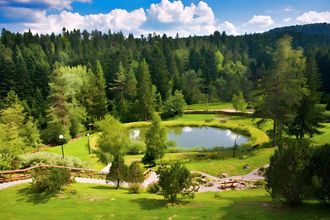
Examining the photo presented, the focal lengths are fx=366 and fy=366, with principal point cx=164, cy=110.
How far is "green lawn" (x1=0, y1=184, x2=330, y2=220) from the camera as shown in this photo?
16.9m

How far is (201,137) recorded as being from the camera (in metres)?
60.5

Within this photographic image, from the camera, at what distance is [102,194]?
21328 millimetres

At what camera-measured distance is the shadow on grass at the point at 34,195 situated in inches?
790

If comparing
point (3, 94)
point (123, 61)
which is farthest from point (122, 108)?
point (3, 94)

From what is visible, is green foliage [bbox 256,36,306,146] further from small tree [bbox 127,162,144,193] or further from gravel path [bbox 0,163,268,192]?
small tree [bbox 127,162,144,193]

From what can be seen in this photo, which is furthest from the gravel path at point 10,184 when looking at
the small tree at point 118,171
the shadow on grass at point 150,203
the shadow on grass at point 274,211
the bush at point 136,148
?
the bush at point 136,148

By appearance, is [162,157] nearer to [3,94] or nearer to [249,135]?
[249,135]

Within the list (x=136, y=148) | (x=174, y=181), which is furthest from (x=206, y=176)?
(x=136, y=148)

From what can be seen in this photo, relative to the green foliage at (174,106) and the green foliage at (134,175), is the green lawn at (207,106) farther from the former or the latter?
Answer: the green foliage at (134,175)

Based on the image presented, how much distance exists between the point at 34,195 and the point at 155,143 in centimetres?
2137

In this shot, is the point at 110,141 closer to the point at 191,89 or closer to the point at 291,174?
the point at 291,174

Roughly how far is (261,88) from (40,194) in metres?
31.4

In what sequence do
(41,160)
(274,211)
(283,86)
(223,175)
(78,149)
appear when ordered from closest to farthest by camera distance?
(274,211) < (41,160) < (223,175) < (283,86) < (78,149)

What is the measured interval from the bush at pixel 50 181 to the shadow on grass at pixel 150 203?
471cm
